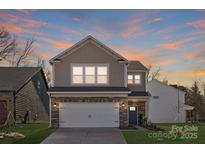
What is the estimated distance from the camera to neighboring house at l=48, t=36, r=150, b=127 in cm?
2198

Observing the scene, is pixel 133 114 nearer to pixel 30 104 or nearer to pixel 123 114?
pixel 123 114

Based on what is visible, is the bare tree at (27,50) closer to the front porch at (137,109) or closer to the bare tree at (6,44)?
the bare tree at (6,44)

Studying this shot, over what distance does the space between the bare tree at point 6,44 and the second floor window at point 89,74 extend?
13.3m

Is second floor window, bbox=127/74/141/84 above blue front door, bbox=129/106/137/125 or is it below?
above

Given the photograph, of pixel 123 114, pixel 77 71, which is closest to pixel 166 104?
pixel 123 114

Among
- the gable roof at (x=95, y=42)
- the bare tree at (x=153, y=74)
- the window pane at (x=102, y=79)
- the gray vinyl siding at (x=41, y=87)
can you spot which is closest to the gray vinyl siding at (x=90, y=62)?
the gable roof at (x=95, y=42)

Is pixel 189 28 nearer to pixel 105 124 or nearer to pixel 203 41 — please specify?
pixel 203 41

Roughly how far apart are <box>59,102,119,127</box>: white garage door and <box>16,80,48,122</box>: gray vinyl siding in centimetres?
580

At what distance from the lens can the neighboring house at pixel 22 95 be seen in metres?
25.6

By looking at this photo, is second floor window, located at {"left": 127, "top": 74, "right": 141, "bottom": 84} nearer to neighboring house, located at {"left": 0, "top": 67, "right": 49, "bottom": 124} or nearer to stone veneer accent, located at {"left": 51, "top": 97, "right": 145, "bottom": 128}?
stone veneer accent, located at {"left": 51, "top": 97, "right": 145, "bottom": 128}

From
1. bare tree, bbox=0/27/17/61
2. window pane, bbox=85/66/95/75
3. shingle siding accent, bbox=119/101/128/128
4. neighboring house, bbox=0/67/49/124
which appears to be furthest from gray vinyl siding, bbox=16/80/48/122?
shingle siding accent, bbox=119/101/128/128

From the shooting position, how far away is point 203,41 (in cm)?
3331
